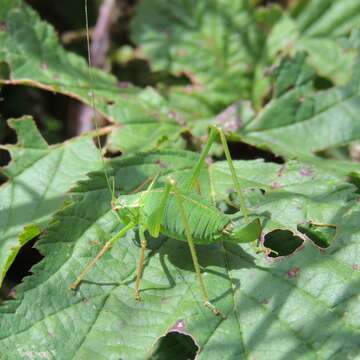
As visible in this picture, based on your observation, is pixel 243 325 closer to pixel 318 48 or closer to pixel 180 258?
pixel 180 258

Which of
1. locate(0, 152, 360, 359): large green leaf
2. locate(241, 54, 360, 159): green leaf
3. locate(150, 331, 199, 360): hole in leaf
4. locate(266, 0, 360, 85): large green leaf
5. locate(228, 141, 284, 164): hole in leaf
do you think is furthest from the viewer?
locate(266, 0, 360, 85): large green leaf

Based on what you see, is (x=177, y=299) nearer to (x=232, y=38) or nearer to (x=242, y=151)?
(x=242, y=151)

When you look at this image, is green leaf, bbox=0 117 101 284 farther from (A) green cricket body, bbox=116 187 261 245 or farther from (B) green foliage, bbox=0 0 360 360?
(A) green cricket body, bbox=116 187 261 245

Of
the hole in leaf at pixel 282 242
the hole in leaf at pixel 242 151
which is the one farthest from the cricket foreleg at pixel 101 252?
the hole in leaf at pixel 242 151

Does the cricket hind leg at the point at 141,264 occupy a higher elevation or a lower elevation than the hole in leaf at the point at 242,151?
higher

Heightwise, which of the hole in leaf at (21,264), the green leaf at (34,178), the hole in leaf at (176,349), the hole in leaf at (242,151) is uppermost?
the green leaf at (34,178)

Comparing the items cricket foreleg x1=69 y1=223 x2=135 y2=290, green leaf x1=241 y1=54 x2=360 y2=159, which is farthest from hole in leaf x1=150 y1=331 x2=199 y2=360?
green leaf x1=241 y1=54 x2=360 y2=159

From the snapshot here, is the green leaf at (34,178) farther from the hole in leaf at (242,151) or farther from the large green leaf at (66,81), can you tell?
the hole in leaf at (242,151)
